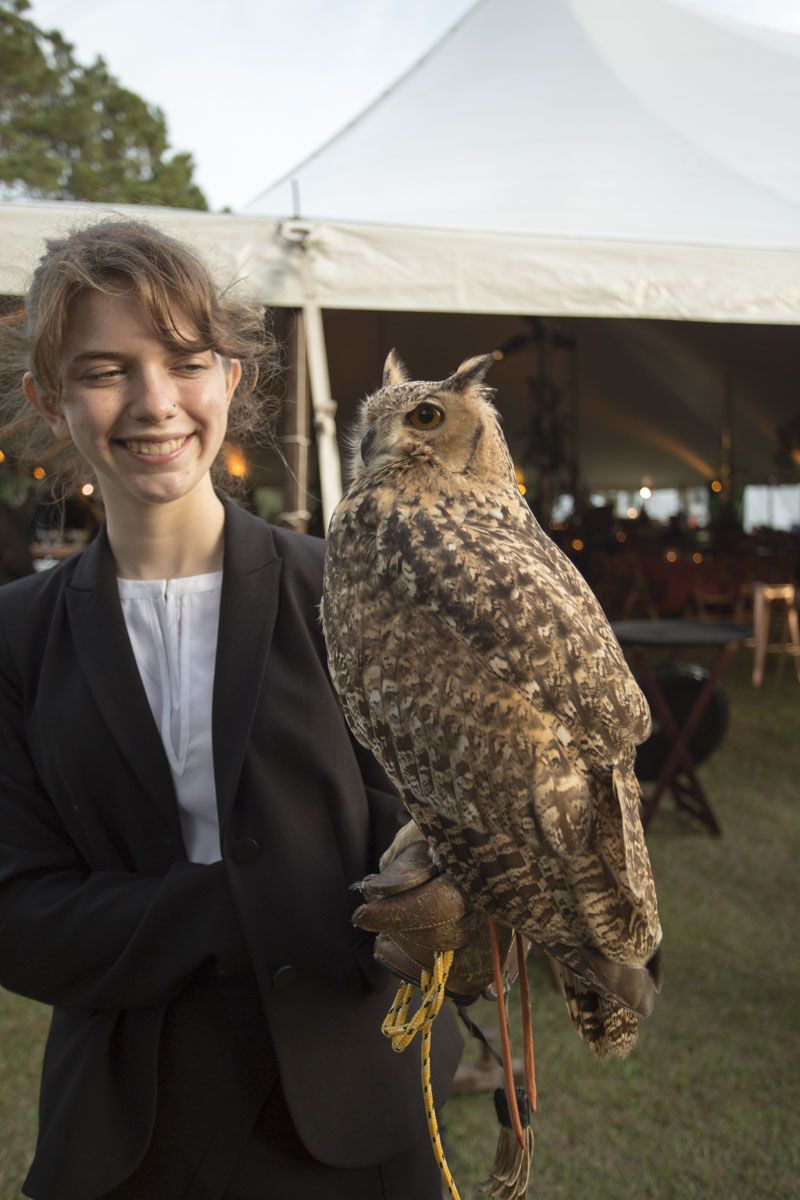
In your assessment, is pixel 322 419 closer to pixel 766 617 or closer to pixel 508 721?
pixel 508 721

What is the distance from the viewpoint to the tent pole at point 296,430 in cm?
358

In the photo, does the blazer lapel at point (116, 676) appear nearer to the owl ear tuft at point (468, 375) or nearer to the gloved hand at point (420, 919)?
the gloved hand at point (420, 919)

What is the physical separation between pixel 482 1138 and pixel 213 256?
10.8ft

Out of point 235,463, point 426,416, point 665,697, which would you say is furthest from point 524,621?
point 665,697

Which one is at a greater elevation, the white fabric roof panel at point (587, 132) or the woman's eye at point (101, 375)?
the white fabric roof panel at point (587, 132)

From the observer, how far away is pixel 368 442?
1.28 metres

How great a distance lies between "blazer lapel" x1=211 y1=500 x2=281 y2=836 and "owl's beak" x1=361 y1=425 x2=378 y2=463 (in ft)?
0.92

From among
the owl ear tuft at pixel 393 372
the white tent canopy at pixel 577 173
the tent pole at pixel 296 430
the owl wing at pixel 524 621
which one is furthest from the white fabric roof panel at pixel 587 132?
the owl wing at pixel 524 621

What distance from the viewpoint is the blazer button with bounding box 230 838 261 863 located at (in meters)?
1.26

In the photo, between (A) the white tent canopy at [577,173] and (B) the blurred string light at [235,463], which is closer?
(B) the blurred string light at [235,463]

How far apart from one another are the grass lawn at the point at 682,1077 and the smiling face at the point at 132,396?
1223 millimetres

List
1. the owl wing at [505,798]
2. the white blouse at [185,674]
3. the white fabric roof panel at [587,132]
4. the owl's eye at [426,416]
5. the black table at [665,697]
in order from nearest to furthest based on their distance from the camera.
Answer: the owl wing at [505,798], the owl's eye at [426,416], the white blouse at [185,674], the black table at [665,697], the white fabric roof panel at [587,132]

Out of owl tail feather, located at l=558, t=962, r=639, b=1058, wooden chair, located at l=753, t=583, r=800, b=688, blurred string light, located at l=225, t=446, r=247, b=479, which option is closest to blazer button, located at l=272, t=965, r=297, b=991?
owl tail feather, located at l=558, t=962, r=639, b=1058

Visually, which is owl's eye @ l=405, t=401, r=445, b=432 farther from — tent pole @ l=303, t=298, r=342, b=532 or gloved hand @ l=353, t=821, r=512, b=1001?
tent pole @ l=303, t=298, r=342, b=532
